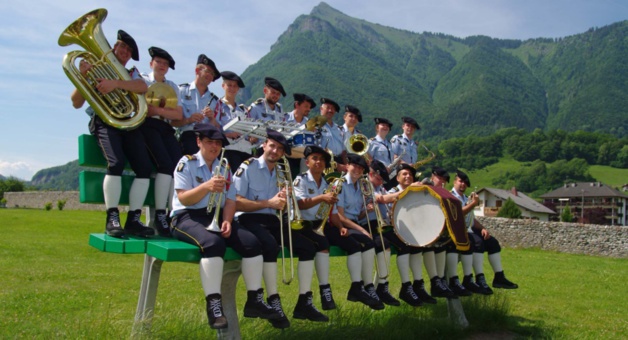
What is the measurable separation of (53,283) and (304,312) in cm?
793

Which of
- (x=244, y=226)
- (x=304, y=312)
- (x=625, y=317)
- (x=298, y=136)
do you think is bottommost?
(x=625, y=317)

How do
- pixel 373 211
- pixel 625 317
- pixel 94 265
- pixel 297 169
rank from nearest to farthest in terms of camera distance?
pixel 373 211
pixel 297 169
pixel 625 317
pixel 94 265

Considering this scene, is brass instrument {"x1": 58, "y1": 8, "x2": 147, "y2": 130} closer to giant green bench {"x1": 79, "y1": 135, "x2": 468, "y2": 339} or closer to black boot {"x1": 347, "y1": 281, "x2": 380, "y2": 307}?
giant green bench {"x1": 79, "y1": 135, "x2": 468, "y2": 339}

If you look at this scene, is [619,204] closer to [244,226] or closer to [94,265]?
[94,265]

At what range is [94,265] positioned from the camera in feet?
49.6

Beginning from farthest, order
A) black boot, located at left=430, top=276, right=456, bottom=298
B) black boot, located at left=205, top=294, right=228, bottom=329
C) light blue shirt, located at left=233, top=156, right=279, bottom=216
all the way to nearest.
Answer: black boot, located at left=430, top=276, right=456, bottom=298 → light blue shirt, located at left=233, top=156, right=279, bottom=216 → black boot, located at left=205, top=294, right=228, bottom=329

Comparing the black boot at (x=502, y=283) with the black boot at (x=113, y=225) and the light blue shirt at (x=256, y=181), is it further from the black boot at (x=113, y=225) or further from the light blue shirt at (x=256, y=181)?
the black boot at (x=113, y=225)

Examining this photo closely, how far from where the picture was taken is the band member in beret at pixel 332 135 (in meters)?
8.34

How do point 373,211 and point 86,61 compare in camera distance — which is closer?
point 86,61

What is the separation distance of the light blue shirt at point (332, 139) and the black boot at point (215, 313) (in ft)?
12.0

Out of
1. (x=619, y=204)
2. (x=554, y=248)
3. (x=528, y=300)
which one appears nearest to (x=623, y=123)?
(x=619, y=204)

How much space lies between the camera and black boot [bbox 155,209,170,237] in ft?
20.2

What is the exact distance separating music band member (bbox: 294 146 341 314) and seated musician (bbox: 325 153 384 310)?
0.65 feet

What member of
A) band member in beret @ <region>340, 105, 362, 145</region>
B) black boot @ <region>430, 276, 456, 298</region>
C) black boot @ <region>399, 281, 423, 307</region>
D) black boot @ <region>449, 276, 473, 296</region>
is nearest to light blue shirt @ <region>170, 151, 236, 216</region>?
black boot @ <region>399, 281, 423, 307</region>
